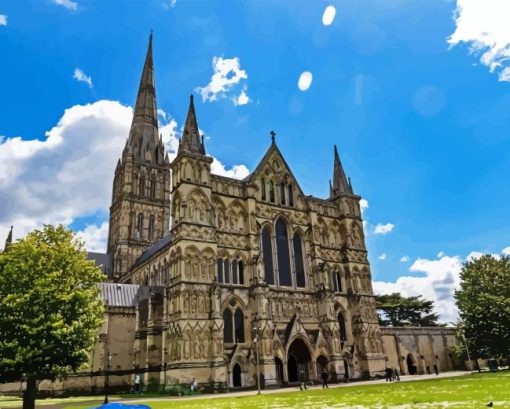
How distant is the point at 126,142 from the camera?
80.9 meters

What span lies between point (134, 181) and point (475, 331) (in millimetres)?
57977

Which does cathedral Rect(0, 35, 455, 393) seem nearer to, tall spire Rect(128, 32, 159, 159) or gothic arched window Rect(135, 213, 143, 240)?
gothic arched window Rect(135, 213, 143, 240)

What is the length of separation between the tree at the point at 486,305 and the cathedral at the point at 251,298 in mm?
9644

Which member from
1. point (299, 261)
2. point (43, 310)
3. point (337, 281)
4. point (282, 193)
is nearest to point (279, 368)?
point (299, 261)

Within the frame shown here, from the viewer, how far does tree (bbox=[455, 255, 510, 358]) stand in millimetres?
40312

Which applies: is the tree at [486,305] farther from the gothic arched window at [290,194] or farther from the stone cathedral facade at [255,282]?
the gothic arched window at [290,194]

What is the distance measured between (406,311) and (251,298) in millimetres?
42703

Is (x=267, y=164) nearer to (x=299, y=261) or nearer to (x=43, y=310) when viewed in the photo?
(x=299, y=261)

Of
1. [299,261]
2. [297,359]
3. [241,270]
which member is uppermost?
[299,261]

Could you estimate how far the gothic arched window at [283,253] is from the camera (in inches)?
1722

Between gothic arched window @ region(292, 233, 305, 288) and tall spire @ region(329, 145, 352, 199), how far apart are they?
10.1 m

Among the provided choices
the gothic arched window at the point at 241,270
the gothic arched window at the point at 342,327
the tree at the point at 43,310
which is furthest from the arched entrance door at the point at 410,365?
the tree at the point at 43,310

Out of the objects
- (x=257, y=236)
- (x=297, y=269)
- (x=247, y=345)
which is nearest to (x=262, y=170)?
(x=257, y=236)

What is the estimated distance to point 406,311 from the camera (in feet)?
236
